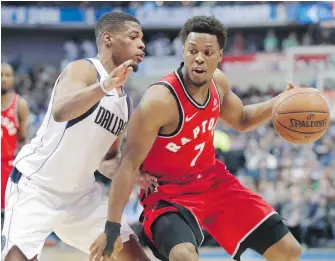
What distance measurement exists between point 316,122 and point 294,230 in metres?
5.13

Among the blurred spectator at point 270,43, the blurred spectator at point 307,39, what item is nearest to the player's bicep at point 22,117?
the blurred spectator at point 307,39

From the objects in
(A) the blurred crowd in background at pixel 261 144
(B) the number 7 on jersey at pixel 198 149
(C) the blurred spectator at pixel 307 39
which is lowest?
(A) the blurred crowd in background at pixel 261 144

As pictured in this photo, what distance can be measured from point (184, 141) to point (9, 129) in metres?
2.45

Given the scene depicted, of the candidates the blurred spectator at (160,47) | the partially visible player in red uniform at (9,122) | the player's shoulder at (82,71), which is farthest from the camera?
the blurred spectator at (160,47)

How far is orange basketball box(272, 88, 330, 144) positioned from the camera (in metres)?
3.87

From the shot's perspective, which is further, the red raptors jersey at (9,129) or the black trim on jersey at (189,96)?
the red raptors jersey at (9,129)

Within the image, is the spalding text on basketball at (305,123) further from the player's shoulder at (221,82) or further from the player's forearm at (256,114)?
the player's shoulder at (221,82)

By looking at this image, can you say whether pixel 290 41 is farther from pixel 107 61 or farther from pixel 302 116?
pixel 107 61

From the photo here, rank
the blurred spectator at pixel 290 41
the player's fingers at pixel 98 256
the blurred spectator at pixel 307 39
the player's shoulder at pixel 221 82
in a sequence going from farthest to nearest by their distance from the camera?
the blurred spectator at pixel 290 41 < the blurred spectator at pixel 307 39 < the player's shoulder at pixel 221 82 < the player's fingers at pixel 98 256

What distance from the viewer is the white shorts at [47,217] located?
11.8 ft

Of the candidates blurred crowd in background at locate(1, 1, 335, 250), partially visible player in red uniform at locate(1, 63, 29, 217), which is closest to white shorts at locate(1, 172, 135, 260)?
partially visible player in red uniform at locate(1, 63, 29, 217)

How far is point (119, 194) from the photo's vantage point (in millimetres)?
3475

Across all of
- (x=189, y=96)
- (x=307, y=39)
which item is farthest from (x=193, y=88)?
(x=307, y=39)

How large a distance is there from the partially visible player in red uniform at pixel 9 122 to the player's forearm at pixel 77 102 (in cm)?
235
